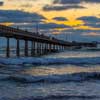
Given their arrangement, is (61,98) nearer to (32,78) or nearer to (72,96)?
(72,96)

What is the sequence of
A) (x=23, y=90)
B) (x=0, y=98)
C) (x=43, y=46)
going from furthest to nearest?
(x=43, y=46) < (x=23, y=90) < (x=0, y=98)

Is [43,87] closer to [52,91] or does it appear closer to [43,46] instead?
[52,91]

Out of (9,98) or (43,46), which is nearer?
(9,98)

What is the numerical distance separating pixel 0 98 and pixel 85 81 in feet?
29.3

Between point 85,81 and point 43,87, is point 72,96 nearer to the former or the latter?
point 43,87

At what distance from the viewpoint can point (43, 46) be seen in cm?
12412

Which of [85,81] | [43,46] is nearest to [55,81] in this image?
[85,81]

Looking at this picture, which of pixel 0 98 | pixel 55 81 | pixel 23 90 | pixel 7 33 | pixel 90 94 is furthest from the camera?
pixel 7 33

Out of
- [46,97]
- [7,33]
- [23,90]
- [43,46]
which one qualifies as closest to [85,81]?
[23,90]

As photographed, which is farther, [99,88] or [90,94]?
[99,88]

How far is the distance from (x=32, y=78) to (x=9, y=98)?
29.7 feet

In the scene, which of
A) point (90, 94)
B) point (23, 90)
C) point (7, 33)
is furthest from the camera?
point (7, 33)

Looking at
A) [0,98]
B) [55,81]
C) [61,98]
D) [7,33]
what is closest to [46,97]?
[61,98]

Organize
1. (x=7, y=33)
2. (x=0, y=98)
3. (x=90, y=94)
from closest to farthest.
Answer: (x=0, y=98)
(x=90, y=94)
(x=7, y=33)
